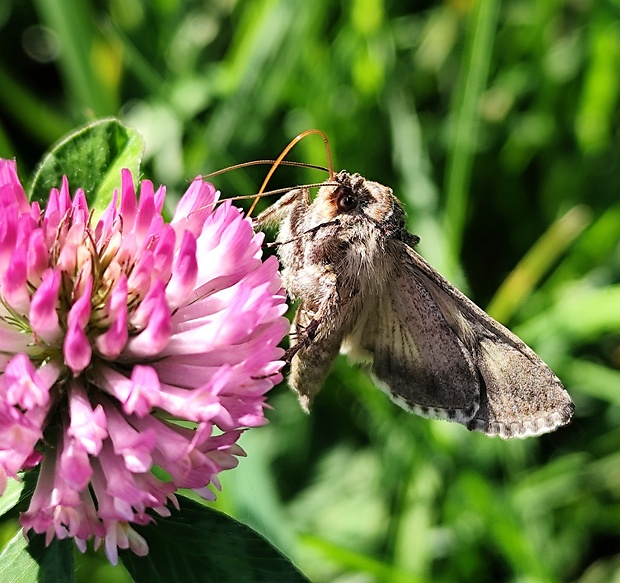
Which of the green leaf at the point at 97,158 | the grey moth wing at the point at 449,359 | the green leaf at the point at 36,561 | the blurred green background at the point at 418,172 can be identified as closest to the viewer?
the green leaf at the point at 36,561

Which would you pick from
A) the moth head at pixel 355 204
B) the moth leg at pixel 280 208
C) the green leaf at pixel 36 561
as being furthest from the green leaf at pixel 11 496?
the moth head at pixel 355 204

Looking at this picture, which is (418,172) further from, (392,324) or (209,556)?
(209,556)

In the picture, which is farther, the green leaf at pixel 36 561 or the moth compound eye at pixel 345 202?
the moth compound eye at pixel 345 202

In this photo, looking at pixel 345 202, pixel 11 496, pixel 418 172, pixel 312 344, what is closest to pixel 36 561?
pixel 11 496

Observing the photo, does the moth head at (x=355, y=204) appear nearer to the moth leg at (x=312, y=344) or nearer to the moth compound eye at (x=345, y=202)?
the moth compound eye at (x=345, y=202)

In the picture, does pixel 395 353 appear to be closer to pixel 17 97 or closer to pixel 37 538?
pixel 37 538

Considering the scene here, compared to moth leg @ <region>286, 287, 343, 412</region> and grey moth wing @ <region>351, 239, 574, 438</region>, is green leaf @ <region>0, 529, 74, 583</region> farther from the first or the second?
grey moth wing @ <region>351, 239, 574, 438</region>
